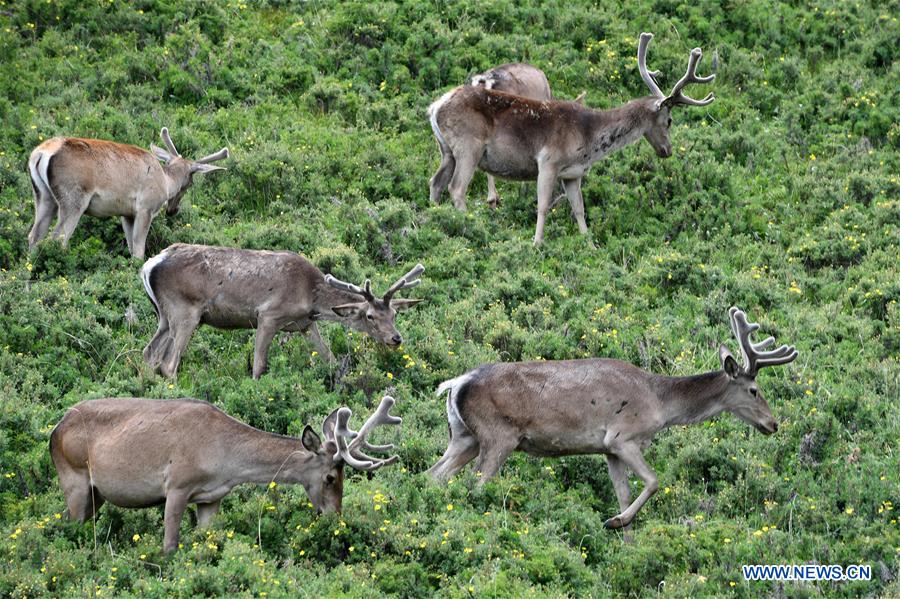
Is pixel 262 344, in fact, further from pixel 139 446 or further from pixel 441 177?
pixel 441 177

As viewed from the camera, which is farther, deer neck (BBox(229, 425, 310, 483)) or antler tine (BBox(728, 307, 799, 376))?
antler tine (BBox(728, 307, 799, 376))

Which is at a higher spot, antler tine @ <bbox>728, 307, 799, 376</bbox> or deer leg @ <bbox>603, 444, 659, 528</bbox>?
antler tine @ <bbox>728, 307, 799, 376</bbox>

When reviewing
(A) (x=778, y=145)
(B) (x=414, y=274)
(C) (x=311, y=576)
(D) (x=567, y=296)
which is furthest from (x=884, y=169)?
(C) (x=311, y=576)

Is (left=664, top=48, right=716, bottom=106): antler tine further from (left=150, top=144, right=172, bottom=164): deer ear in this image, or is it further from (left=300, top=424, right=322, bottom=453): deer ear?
(left=300, top=424, right=322, bottom=453): deer ear

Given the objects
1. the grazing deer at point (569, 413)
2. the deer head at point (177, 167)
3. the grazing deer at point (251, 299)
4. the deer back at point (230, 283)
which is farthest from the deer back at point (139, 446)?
the deer head at point (177, 167)

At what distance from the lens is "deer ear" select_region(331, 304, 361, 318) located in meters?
14.4

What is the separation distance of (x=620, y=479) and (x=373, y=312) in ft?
11.3

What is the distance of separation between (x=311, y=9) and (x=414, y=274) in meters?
9.40

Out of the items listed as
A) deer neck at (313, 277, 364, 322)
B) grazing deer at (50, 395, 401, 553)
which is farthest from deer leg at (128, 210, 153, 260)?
grazing deer at (50, 395, 401, 553)

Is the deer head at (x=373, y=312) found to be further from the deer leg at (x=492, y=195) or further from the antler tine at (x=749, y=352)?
the deer leg at (x=492, y=195)

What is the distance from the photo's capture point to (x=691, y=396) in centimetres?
1275

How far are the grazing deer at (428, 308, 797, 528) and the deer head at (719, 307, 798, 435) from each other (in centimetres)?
19

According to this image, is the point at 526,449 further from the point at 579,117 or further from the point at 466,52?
the point at 466,52

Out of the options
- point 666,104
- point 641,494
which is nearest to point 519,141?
point 666,104
